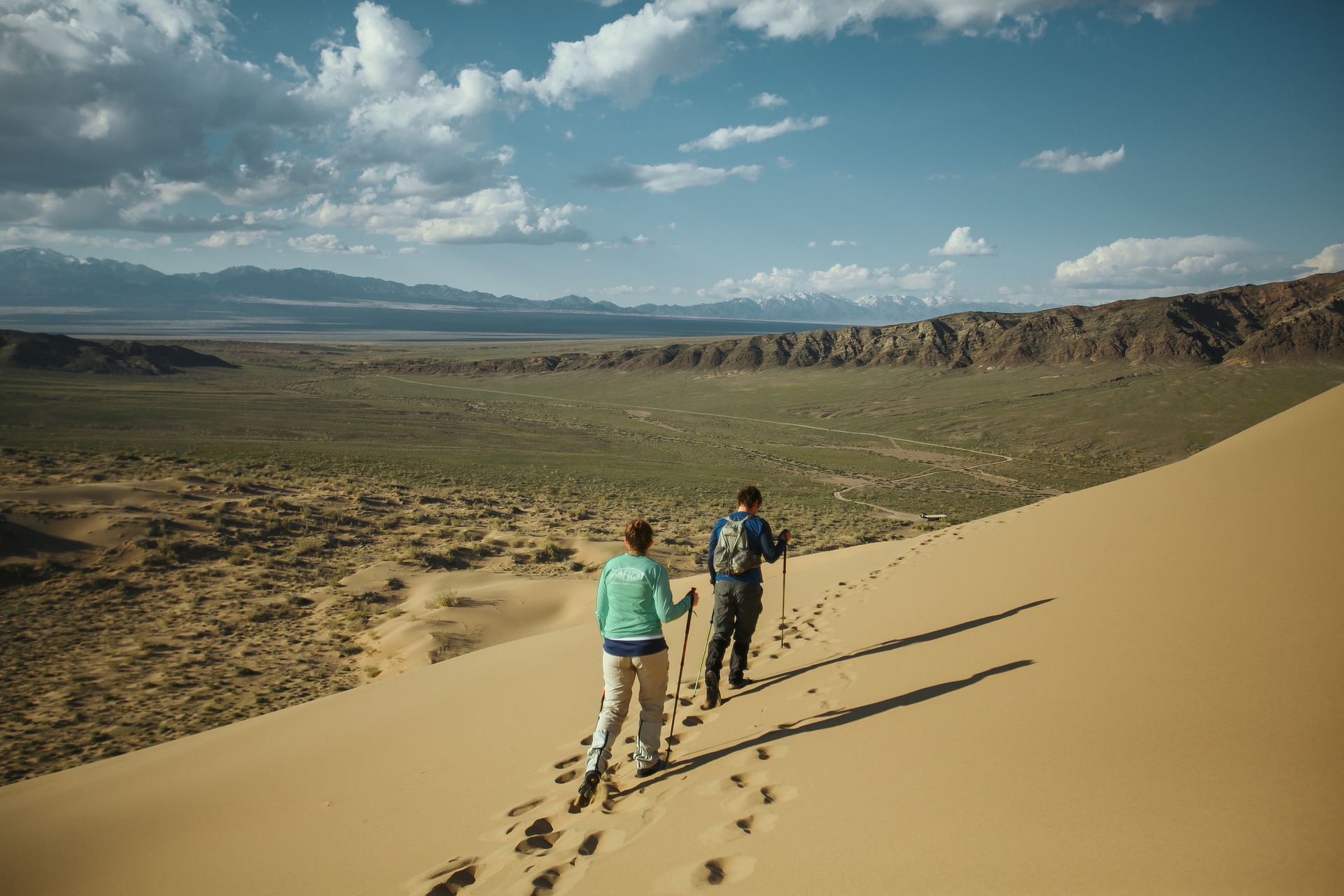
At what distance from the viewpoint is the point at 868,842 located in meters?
3.36

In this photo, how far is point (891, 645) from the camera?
700cm

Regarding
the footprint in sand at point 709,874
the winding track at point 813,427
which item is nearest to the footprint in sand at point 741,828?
the footprint in sand at point 709,874

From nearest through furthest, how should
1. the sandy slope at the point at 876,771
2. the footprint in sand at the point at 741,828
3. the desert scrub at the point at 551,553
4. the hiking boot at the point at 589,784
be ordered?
1. the sandy slope at the point at 876,771
2. the footprint in sand at the point at 741,828
3. the hiking boot at the point at 589,784
4. the desert scrub at the point at 551,553

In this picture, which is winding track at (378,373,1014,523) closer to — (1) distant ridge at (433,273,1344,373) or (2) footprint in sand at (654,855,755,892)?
(1) distant ridge at (433,273,1344,373)

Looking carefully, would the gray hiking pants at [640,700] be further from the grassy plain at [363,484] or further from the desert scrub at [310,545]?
the desert scrub at [310,545]

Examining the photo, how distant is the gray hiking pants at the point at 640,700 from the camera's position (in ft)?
15.2

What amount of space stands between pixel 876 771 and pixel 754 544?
7.26 ft

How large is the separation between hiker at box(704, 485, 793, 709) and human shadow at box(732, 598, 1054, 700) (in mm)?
568

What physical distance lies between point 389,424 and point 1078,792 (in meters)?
51.2

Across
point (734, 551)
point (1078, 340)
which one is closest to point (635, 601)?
point (734, 551)

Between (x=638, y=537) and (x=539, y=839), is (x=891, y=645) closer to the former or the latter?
(x=638, y=537)

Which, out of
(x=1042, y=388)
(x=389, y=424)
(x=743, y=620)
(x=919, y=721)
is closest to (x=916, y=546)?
(x=743, y=620)

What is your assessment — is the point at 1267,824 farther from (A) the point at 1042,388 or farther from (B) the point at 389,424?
(A) the point at 1042,388

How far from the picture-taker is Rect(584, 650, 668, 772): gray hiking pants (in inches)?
183
